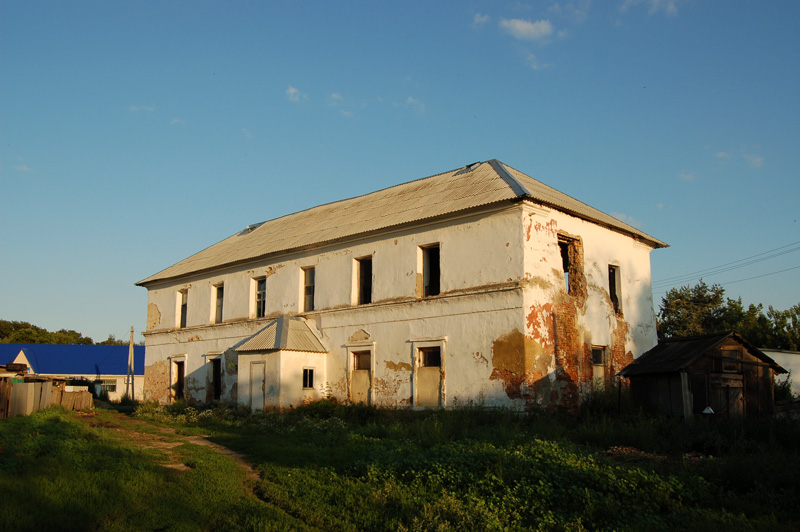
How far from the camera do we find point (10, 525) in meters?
6.65

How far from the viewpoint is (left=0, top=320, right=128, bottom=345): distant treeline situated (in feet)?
209

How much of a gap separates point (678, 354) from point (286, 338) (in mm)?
11524

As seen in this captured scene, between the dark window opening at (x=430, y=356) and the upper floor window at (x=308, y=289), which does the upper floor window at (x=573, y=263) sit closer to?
the dark window opening at (x=430, y=356)

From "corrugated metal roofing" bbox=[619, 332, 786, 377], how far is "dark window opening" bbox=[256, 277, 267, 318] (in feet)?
44.2

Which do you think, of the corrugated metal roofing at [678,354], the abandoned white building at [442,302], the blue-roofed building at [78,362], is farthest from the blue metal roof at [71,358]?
the corrugated metal roofing at [678,354]

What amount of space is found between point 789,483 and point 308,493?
6218 millimetres

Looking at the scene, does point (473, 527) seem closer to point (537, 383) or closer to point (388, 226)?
point (537, 383)

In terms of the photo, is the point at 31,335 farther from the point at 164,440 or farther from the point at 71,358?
the point at 164,440

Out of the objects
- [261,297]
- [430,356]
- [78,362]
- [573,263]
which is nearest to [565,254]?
[573,263]

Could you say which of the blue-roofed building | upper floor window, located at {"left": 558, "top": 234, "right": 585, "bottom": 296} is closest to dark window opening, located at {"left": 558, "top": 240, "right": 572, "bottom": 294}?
upper floor window, located at {"left": 558, "top": 234, "right": 585, "bottom": 296}

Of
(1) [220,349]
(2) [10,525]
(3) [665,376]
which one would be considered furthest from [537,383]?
(1) [220,349]

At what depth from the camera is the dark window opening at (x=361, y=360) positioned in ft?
64.1

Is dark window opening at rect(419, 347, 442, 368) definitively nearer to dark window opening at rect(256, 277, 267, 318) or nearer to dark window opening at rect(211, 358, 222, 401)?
dark window opening at rect(256, 277, 267, 318)

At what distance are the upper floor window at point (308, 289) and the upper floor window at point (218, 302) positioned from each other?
5.17m
